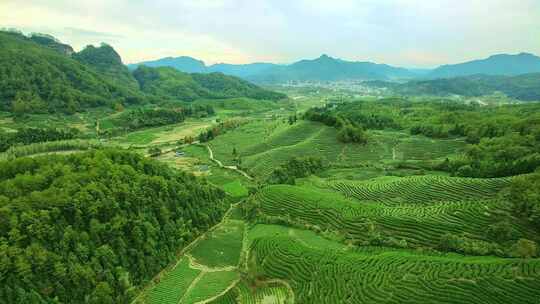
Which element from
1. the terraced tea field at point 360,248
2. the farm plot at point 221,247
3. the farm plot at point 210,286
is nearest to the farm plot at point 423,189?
the terraced tea field at point 360,248

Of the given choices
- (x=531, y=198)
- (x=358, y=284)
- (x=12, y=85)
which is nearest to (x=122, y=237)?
(x=358, y=284)

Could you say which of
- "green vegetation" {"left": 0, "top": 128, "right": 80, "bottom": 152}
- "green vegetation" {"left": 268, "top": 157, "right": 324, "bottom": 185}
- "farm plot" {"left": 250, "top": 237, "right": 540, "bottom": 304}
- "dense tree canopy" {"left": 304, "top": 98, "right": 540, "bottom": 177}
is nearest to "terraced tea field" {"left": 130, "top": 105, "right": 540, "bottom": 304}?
"farm plot" {"left": 250, "top": 237, "right": 540, "bottom": 304}

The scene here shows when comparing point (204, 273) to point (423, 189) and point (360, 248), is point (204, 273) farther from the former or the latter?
point (423, 189)

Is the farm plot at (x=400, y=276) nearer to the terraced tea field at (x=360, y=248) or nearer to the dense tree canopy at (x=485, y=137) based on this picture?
the terraced tea field at (x=360, y=248)

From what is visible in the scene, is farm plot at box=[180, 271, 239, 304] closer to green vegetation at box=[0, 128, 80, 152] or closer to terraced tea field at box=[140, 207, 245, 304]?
terraced tea field at box=[140, 207, 245, 304]

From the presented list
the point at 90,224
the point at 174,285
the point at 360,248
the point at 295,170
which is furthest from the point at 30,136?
the point at 360,248

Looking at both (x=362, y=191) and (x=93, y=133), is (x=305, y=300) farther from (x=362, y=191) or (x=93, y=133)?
(x=93, y=133)
